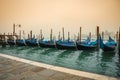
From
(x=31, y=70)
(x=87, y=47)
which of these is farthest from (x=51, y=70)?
(x=87, y=47)

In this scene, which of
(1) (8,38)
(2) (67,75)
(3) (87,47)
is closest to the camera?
(2) (67,75)

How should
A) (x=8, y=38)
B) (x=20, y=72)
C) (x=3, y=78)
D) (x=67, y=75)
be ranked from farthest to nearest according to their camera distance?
(x=8, y=38)
(x=20, y=72)
(x=67, y=75)
(x=3, y=78)

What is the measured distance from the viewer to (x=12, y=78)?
3334mm

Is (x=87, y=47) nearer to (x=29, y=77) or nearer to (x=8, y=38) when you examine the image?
(x=29, y=77)

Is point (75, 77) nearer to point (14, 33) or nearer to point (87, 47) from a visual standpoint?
point (87, 47)

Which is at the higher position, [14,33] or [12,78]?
[14,33]

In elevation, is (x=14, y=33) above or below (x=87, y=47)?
above

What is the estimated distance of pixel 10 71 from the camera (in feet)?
12.7

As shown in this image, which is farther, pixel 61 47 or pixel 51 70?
pixel 61 47

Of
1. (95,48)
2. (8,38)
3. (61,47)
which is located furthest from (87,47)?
(8,38)

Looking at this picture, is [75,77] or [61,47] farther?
[61,47]

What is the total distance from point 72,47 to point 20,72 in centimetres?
1099

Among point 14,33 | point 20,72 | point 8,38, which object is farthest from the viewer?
point 14,33

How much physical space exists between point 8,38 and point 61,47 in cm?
1040
